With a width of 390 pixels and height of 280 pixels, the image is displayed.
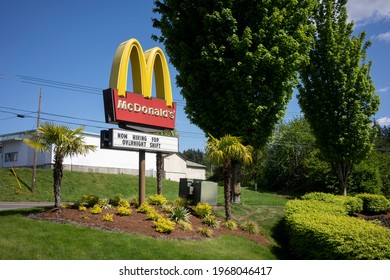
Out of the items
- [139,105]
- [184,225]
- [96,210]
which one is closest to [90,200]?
[96,210]

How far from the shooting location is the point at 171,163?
57.6 meters

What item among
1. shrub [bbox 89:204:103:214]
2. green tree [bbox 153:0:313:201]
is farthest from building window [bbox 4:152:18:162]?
shrub [bbox 89:204:103:214]

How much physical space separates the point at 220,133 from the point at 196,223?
5.99m

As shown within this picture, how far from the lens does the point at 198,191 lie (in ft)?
58.3

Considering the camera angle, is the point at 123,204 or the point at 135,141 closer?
the point at 123,204

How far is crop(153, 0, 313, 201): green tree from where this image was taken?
17719 mm

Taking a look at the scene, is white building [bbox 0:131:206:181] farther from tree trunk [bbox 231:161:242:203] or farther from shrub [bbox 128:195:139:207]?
shrub [bbox 128:195:139:207]

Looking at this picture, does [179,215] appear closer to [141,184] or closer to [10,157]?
[141,184]

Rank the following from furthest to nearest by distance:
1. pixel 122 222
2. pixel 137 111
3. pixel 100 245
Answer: pixel 137 111 < pixel 122 222 < pixel 100 245

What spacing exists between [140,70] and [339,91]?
1606cm

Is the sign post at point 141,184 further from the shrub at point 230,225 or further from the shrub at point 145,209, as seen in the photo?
the shrub at point 230,225

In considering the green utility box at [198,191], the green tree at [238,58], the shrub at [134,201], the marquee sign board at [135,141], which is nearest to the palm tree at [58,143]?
the marquee sign board at [135,141]

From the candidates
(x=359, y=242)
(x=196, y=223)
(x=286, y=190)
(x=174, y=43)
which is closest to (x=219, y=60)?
(x=174, y=43)

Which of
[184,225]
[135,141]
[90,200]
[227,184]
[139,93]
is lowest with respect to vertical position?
[184,225]
